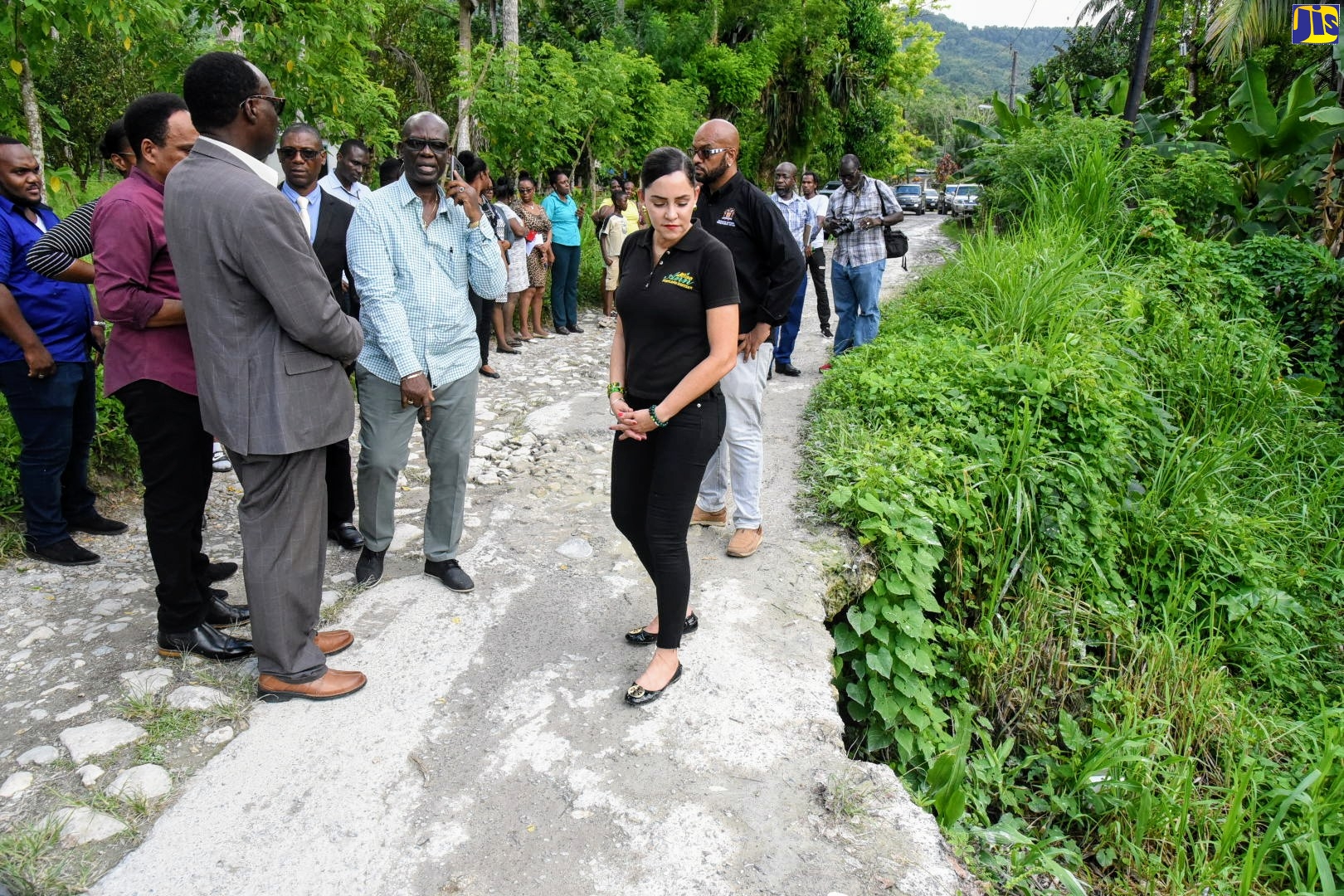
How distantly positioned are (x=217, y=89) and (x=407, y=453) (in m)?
1.60

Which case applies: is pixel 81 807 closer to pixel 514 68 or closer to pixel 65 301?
pixel 65 301

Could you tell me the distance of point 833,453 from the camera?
5.09 m

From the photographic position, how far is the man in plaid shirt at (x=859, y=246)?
23.3ft

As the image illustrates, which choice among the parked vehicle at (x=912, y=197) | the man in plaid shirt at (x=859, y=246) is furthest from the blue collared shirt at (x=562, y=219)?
the parked vehicle at (x=912, y=197)

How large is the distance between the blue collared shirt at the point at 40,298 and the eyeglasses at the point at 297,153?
111 cm

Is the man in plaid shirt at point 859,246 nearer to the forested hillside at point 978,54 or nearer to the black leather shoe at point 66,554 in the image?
the black leather shoe at point 66,554

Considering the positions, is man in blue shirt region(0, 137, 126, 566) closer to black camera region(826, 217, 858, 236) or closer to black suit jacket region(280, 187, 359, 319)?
black suit jacket region(280, 187, 359, 319)

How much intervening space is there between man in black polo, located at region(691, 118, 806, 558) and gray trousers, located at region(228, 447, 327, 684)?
6.57ft

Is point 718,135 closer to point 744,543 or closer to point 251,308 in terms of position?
point 744,543

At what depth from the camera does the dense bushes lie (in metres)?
3.60

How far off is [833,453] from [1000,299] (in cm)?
262

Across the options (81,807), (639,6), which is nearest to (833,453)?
(81,807)

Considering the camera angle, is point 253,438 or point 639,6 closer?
point 253,438

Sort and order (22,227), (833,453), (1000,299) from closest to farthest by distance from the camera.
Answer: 1. (22,227)
2. (833,453)
3. (1000,299)
